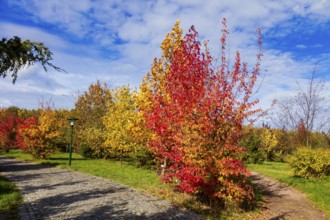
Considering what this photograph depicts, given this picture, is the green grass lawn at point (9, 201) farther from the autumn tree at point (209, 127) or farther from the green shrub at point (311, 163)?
the green shrub at point (311, 163)

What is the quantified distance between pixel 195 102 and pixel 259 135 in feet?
70.4

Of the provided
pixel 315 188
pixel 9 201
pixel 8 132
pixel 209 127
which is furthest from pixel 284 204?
pixel 8 132

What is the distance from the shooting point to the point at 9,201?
8.25m

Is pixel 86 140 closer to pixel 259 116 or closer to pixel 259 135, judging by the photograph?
pixel 259 135

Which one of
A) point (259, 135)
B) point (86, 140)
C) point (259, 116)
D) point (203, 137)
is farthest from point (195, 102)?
point (259, 135)

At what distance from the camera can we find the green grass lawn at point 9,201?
23.3 feet

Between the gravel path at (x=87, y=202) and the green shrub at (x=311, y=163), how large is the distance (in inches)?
382

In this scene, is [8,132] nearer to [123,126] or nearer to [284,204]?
[123,126]

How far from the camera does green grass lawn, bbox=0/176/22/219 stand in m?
7.11

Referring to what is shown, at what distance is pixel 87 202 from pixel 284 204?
739 cm

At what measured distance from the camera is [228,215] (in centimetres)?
836

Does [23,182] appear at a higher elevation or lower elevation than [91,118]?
lower

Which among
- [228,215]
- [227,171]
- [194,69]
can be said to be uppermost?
[194,69]

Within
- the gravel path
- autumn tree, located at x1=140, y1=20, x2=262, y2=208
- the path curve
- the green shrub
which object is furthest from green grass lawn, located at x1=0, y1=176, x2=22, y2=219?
the green shrub
